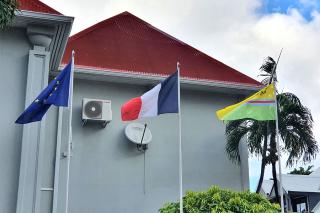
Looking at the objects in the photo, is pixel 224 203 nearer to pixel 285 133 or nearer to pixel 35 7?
pixel 285 133

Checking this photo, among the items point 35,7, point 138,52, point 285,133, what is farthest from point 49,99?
point 285,133

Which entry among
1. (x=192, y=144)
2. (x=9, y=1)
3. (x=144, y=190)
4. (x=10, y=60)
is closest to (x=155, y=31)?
(x=192, y=144)

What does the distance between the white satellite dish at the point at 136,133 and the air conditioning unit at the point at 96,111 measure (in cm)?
60

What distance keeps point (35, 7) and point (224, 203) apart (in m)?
5.18

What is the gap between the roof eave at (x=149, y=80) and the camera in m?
11.1

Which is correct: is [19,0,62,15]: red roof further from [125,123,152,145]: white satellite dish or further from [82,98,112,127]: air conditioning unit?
[125,123,152,145]: white satellite dish

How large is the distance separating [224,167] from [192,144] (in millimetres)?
1000

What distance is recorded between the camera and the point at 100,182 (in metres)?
10.9

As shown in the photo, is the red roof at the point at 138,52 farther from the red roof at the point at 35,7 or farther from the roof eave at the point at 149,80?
the red roof at the point at 35,7

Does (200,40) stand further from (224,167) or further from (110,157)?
(110,157)

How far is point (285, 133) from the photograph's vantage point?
11008 millimetres

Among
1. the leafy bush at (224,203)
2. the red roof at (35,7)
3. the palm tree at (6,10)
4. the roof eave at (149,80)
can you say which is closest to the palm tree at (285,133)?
the roof eave at (149,80)

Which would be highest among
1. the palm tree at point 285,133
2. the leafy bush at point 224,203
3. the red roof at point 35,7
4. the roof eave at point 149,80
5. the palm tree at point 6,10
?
the red roof at point 35,7

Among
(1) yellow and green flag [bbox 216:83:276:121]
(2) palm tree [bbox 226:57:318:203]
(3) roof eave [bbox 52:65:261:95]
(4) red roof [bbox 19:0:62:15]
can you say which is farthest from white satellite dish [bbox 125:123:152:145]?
(4) red roof [bbox 19:0:62:15]
